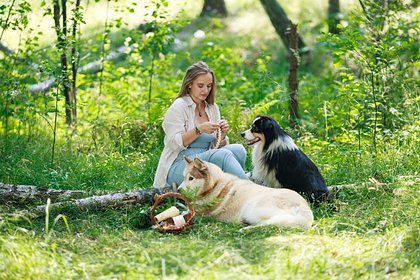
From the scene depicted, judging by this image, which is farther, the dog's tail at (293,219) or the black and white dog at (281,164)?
the black and white dog at (281,164)

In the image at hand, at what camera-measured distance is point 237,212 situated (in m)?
5.70

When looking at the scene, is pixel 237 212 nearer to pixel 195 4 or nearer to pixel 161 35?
pixel 161 35

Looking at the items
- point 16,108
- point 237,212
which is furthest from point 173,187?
point 16,108

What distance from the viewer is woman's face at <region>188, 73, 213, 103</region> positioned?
6.42m

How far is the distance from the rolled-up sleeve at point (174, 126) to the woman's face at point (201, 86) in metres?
0.24

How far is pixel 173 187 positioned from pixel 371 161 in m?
2.34

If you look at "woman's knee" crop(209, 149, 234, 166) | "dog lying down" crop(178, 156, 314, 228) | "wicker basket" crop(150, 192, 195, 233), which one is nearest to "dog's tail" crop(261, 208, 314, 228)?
"dog lying down" crop(178, 156, 314, 228)

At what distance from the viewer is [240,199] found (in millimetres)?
5723

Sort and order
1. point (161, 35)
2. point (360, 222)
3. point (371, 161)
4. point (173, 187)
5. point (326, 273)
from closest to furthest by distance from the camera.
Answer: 1. point (326, 273)
2. point (360, 222)
3. point (173, 187)
4. point (371, 161)
5. point (161, 35)

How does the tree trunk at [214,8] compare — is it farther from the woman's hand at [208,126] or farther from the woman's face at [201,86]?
the woman's hand at [208,126]

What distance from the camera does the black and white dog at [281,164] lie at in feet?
20.0

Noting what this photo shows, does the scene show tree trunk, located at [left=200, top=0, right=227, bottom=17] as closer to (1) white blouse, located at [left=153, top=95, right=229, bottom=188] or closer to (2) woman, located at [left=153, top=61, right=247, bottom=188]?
(2) woman, located at [left=153, top=61, right=247, bottom=188]

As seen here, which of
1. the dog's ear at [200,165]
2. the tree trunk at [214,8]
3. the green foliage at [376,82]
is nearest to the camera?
the dog's ear at [200,165]

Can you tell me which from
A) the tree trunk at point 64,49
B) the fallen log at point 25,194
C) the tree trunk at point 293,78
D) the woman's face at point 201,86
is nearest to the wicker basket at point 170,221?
the fallen log at point 25,194
